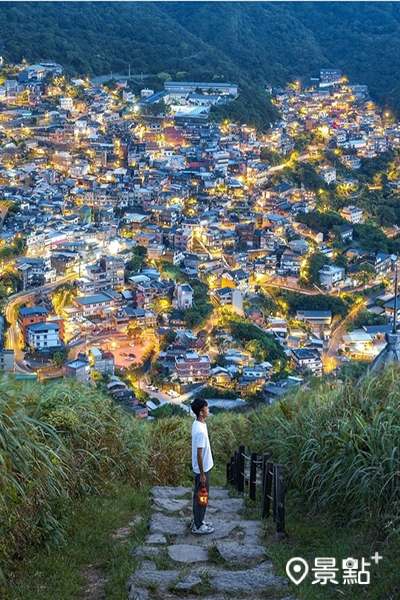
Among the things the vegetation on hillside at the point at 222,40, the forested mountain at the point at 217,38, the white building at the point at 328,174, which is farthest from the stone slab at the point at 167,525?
the forested mountain at the point at 217,38

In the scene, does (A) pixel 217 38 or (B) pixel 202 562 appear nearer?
(B) pixel 202 562

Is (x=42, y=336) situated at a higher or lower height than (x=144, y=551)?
lower

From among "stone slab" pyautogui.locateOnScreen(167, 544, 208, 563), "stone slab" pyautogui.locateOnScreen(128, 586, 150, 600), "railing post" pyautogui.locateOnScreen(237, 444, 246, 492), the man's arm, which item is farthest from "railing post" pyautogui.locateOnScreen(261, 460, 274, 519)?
"stone slab" pyautogui.locateOnScreen(128, 586, 150, 600)

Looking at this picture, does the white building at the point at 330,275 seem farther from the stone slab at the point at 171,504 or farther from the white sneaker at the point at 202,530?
the white sneaker at the point at 202,530

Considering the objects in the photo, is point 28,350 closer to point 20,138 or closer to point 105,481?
point 105,481

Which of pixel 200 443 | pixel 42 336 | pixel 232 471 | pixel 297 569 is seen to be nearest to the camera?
pixel 297 569

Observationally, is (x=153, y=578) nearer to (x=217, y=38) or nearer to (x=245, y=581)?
(x=245, y=581)

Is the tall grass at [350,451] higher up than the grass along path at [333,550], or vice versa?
the tall grass at [350,451]

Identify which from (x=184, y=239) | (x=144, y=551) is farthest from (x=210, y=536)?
(x=184, y=239)
